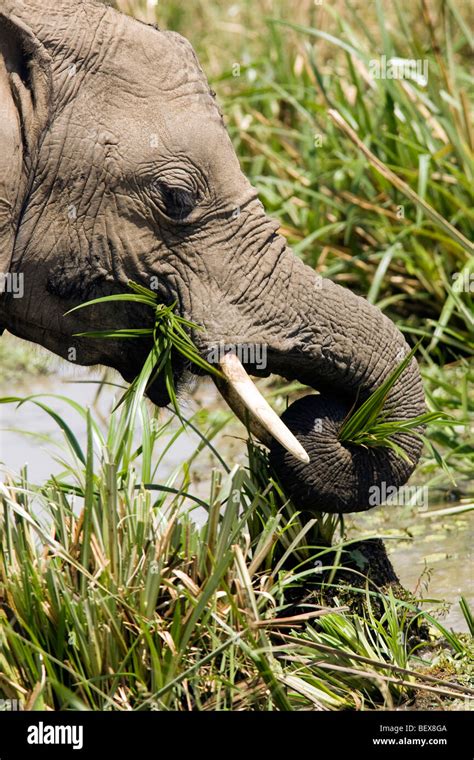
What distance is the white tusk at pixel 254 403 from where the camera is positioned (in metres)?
4.08

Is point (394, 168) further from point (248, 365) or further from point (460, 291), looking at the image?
point (248, 365)

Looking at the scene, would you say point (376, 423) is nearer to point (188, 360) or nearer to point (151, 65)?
point (188, 360)

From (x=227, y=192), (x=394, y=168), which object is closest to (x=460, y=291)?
(x=394, y=168)

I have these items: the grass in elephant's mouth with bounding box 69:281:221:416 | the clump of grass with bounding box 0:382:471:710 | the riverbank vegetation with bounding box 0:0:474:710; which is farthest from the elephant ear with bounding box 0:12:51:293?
the clump of grass with bounding box 0:382:471:710

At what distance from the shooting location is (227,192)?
4281 millimetres

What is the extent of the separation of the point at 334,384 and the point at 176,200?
77 centimetres

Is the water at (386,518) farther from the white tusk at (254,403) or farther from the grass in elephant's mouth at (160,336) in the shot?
the grass in elephant's mouth at (160,336)

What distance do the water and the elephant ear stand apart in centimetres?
59

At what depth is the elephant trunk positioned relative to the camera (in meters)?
4.20

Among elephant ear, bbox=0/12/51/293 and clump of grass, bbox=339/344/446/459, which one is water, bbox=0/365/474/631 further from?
elephant ear, bbox=0/12/51/293

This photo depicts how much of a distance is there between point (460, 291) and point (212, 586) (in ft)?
10.5

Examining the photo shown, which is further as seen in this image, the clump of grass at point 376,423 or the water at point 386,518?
the water at point 386,518
